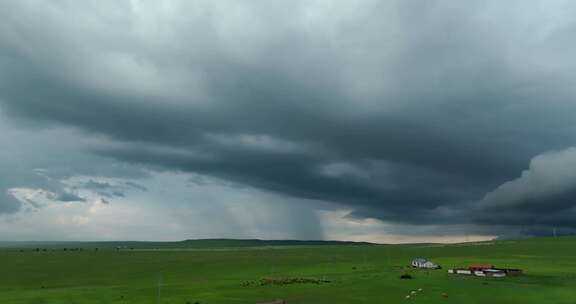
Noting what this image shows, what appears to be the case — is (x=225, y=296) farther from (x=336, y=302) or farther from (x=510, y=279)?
(x=510, y=279)

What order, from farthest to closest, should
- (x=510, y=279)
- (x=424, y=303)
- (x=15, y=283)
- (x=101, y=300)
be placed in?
(x=15, y=283) < (x=510, y=279) < (x=101, y=300) < (x=424, y=303)

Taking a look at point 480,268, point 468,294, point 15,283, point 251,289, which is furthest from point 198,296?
point 480,268

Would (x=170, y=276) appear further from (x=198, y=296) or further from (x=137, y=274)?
(x=198, y=296)

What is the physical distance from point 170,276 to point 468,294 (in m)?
76.6

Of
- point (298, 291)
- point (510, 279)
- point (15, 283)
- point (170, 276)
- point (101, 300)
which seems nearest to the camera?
point (101, 300)

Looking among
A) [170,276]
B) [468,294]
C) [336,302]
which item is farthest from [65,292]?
[468,294]

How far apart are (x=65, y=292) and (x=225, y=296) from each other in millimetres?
30833

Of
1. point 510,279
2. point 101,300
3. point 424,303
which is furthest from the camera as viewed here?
point 510,279

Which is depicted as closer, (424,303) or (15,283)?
(424,303)

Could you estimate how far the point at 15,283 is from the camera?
378ft

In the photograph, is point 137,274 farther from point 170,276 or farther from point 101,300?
point 101,300

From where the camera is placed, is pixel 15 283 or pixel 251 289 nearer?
pixel 251 289

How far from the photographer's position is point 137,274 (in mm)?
135875

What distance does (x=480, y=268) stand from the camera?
11825 centimetres
